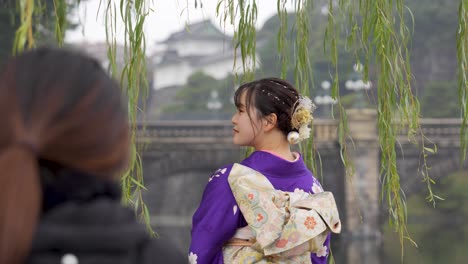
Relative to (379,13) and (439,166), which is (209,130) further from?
(379,13)

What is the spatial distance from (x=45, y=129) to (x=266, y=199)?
3.73 ft

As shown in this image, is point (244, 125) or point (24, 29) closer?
point (24, 29)

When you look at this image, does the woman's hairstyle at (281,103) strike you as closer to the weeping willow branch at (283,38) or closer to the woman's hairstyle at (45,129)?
the weeping willow branch at (283,38)

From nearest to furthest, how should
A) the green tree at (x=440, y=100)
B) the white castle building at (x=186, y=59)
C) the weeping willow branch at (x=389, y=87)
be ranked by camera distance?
the weeping willow branch at (x=389, y=87)
the green tree at (x=440, y=100)
the white castle building at (x=186, y=59)

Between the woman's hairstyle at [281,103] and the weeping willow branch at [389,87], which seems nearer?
the woman's hairstyle at [281,103]

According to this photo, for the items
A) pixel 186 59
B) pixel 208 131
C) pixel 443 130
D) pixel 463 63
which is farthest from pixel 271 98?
pixel 186 59

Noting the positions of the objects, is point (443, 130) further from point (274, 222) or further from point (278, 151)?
point (274, 222)

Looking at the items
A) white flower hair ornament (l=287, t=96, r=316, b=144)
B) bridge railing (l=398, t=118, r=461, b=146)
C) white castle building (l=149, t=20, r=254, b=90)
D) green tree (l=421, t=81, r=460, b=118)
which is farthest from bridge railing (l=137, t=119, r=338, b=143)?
white flower hair ornament (l=287, t=96, r=316, b=144)

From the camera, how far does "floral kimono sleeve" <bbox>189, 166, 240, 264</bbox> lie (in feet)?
6.62

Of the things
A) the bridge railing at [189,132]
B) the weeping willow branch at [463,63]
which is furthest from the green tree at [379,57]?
the bridge railing at [189,132]

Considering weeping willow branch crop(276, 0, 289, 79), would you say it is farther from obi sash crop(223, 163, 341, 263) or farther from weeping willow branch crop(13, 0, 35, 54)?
weeping willow branch crop(13, 0, 35, 54)

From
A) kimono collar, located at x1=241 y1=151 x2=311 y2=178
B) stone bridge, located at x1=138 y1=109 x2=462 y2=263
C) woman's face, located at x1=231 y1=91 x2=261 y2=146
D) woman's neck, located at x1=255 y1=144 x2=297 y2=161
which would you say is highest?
woman's face, located at x1=231 y1=91 x2=261 y2=146

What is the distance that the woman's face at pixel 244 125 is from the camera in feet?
6.80

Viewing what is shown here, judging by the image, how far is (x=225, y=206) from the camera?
204cm
